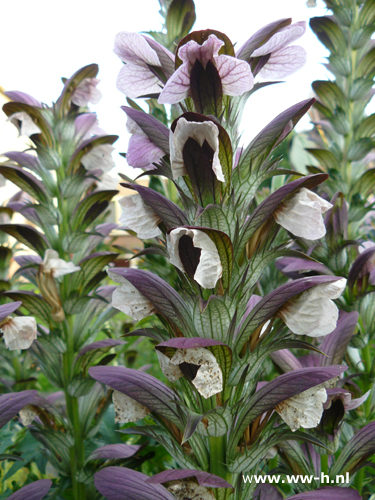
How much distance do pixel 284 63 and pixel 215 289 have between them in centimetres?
46

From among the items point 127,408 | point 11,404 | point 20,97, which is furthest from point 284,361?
point 20,97

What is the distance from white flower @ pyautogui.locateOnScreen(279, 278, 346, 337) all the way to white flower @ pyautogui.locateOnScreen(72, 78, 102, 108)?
128cm

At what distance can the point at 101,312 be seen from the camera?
5.43 ft

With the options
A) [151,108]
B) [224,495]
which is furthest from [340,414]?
[151,108]

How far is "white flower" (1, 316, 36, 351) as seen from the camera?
869mm

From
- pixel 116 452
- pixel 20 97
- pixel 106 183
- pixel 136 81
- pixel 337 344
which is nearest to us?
pixel 136 81

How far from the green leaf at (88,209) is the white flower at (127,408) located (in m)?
0.92

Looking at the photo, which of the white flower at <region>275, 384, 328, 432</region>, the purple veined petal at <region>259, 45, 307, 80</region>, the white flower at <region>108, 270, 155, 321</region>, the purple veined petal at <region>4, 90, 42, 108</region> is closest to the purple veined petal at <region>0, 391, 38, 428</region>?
the white flower at <region>108, 270, 155, 321</region>

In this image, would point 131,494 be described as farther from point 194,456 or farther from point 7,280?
point 7,280

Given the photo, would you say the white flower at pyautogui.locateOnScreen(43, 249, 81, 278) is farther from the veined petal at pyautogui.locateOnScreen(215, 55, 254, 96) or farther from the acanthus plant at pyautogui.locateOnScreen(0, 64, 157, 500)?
the veined petal at pyautogui.locateOnScreen(215, 55, 254, 96)

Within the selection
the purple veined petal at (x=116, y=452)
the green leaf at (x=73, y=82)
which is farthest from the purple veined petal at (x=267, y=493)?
the green leaf at (x=73, y=82)

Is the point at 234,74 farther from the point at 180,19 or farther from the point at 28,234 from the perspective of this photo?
the point at 180,19

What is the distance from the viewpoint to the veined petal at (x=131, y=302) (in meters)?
0.73

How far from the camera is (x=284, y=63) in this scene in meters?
0.76
